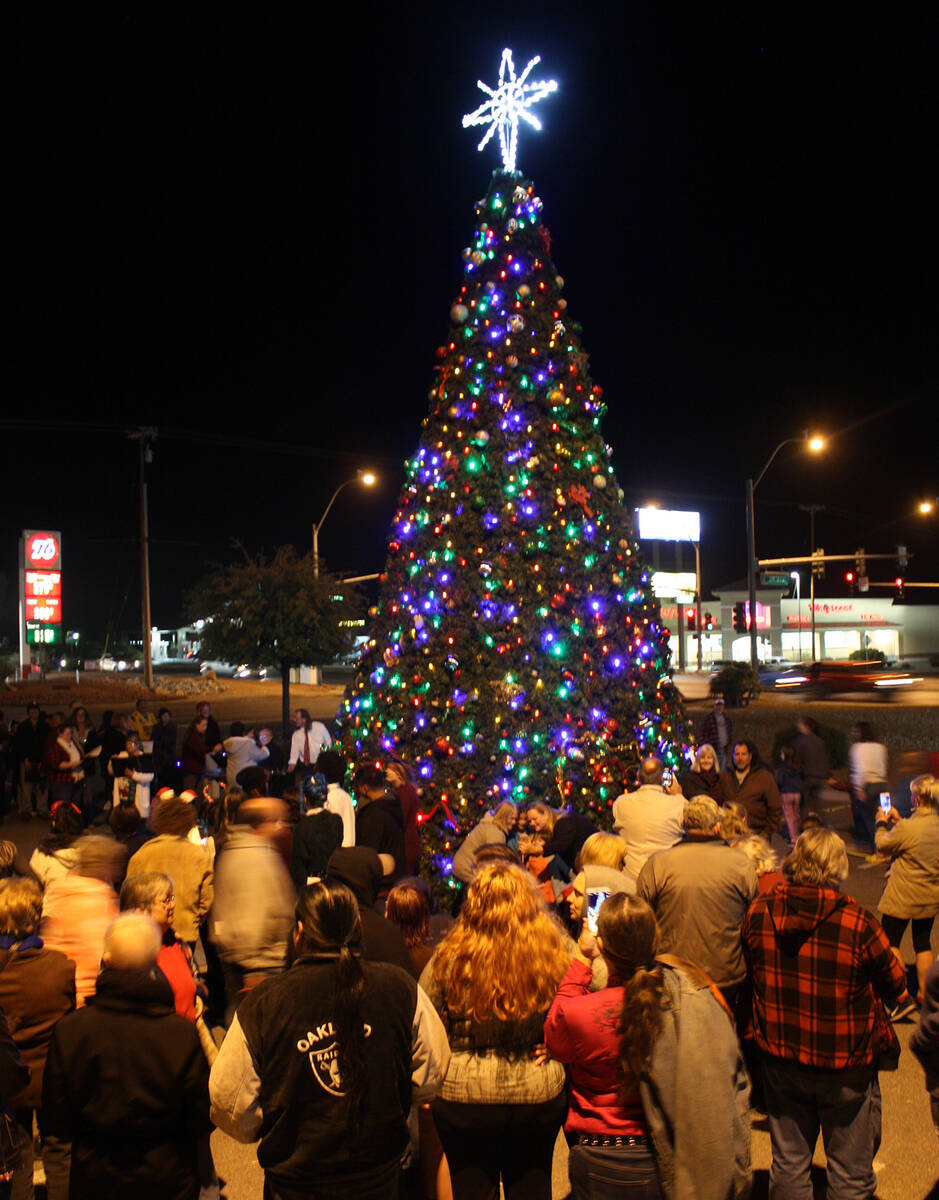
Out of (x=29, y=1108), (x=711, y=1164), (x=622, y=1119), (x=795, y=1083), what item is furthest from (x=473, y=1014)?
(x=29, y=1108)

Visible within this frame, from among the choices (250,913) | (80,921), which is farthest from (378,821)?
(80,921)

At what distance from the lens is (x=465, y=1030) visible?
310 centimetres

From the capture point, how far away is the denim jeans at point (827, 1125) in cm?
343

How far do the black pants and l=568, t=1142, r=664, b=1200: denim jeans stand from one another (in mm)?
176

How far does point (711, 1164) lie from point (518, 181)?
9.49 m

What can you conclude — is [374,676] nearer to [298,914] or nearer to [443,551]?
[443,551]

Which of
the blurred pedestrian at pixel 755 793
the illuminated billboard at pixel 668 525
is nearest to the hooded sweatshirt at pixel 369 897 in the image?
the blurred pedestrian at pixel 755 793

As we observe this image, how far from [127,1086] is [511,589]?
262 inches

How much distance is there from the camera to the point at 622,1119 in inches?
116

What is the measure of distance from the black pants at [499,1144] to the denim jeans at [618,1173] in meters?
0.18

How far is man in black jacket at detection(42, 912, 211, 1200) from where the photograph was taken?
2.86 meters


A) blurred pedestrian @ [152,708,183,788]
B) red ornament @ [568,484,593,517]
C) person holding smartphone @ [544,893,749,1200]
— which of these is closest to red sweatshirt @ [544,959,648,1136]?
person holding smartphone @ [544,893,749,1200]

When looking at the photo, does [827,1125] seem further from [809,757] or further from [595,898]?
[809,757]

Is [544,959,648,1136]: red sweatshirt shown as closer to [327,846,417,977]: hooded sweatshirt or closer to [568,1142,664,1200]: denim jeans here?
[568,1142,664,1200]: denim jeans
